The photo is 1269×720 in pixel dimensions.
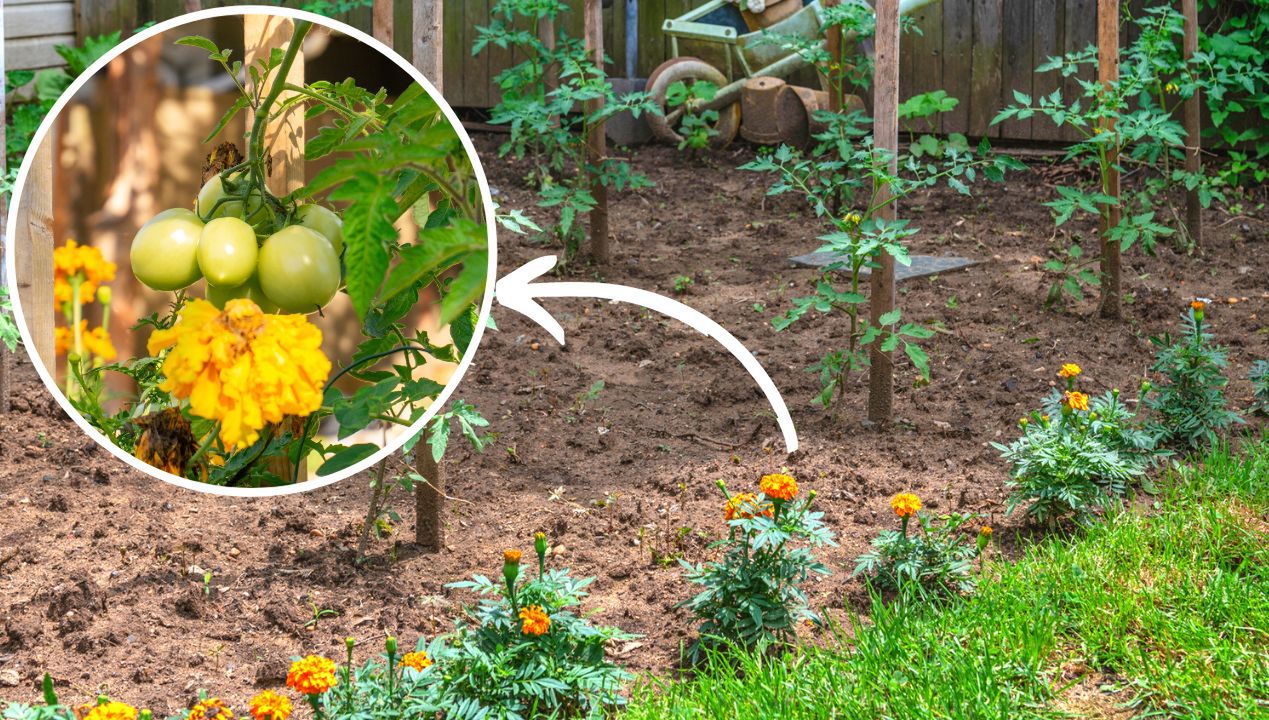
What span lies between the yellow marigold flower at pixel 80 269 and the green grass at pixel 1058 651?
1507 millimetres

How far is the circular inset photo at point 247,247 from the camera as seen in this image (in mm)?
1164

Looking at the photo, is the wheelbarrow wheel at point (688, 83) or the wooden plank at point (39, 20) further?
the wheelbarrow wheel at point (688, 83)

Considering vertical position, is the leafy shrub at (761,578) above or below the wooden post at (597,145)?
below

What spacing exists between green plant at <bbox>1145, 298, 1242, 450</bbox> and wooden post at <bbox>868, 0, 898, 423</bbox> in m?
0.82

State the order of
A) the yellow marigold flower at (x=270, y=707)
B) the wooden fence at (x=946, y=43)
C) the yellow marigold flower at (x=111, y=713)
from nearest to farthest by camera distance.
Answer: the yellow marigold flower at (x=111, y=713), the yellow marigold flower at (x=270, y=707), the wooden fence at (x=946, y=43)

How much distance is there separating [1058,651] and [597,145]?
11.9 feet

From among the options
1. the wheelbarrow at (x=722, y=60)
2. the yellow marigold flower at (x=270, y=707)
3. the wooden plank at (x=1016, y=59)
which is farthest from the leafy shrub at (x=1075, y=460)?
the wooden plank at (x=1016, y=59)

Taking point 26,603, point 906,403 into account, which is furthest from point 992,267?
point 26,603

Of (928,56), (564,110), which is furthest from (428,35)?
(928,56)

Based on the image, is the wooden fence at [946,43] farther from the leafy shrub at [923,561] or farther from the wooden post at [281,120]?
the wooden post at [281,120]

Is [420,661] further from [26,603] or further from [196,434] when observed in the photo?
[26,603]

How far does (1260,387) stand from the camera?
13.4 feet

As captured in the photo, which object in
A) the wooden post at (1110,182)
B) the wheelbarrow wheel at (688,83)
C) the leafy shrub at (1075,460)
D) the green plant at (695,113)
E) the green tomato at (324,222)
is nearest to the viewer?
the green tomato at (324,222)

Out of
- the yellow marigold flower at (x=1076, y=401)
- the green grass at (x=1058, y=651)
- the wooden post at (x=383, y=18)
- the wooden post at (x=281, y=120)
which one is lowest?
the green grass at (x=1058, y=651)
